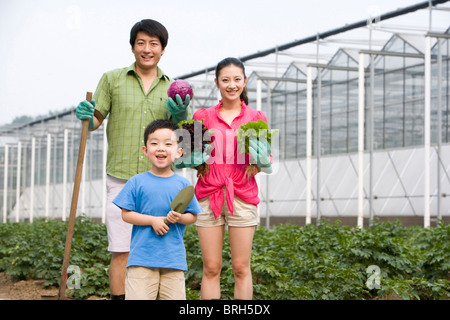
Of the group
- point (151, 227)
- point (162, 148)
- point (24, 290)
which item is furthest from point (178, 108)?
point (24, 290)

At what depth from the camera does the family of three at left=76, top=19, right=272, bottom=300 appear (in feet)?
11.5

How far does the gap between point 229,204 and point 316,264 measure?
314 cm

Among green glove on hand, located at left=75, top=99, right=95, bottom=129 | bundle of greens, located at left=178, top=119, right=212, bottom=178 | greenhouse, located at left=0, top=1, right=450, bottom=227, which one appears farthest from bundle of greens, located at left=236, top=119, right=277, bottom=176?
greenhouse, located at left=0, top=1, right=450, bottom=227

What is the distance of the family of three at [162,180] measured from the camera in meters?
3.49

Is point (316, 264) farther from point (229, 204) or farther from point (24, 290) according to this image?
point (24, 290)

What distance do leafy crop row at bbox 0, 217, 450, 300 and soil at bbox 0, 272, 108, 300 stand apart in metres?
0.13

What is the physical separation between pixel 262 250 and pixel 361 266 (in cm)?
146

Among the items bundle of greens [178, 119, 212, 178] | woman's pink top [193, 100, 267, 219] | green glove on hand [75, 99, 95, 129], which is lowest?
woman's pink top [193, 100, 267, 219]

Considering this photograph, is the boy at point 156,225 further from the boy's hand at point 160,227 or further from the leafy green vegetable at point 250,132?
the leafy green vegetable at point 250,132

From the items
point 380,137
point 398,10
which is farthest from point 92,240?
point 380,137

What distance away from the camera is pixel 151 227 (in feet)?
11.5

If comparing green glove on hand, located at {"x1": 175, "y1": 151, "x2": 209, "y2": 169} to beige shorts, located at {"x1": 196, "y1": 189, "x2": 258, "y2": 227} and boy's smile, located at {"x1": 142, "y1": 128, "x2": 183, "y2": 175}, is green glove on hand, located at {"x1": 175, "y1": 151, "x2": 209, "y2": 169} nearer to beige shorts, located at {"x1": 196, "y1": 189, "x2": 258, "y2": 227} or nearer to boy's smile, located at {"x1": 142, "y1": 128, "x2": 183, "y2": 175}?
boy's smile, located at {"x1": 142, "y1": 128, "x2": 183, "y2": 175}

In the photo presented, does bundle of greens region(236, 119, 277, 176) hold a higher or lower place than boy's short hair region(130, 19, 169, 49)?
lower

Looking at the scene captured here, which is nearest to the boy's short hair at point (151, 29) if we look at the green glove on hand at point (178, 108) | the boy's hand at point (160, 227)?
→ the green glove on hand at point (178, 108)
